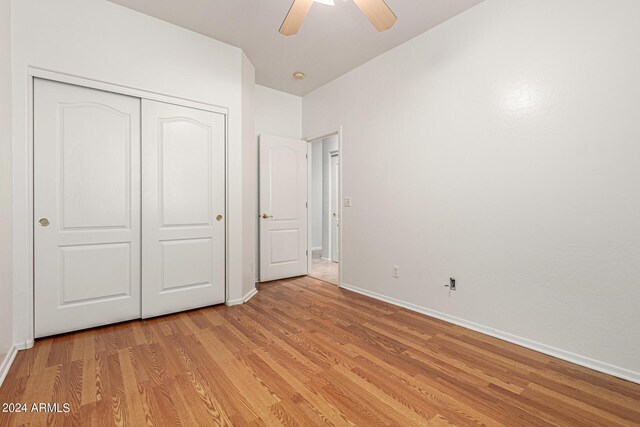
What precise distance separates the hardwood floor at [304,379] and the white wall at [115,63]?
0.71 m

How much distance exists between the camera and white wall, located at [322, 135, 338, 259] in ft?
19.8

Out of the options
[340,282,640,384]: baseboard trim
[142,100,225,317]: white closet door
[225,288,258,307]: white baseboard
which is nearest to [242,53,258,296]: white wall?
[225,288,258,307]: white baseboard

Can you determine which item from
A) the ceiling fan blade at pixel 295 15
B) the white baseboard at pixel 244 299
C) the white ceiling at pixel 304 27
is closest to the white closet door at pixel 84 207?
the white baseboard at pixel 244 299

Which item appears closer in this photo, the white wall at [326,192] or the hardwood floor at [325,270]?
the hardwood floor at [325,270]

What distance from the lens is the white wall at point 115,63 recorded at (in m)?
2.24

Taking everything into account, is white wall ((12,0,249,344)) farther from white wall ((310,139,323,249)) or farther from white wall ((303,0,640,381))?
white wall ((310,139,323,249))

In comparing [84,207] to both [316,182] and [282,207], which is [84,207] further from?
[316,182]

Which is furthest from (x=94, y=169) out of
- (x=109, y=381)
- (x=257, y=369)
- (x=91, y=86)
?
(x=257, y=369)

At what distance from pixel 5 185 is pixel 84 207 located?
20.7 inches

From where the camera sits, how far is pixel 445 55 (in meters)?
2.82

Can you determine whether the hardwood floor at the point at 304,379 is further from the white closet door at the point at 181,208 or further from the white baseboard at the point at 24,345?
the white closet door at the point at 181,208

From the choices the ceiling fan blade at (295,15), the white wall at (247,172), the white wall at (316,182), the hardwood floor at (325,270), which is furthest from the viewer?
the white wall at (316,182)

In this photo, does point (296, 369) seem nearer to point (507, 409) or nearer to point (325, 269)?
point (507, 409)

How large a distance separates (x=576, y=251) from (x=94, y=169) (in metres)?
3.81
